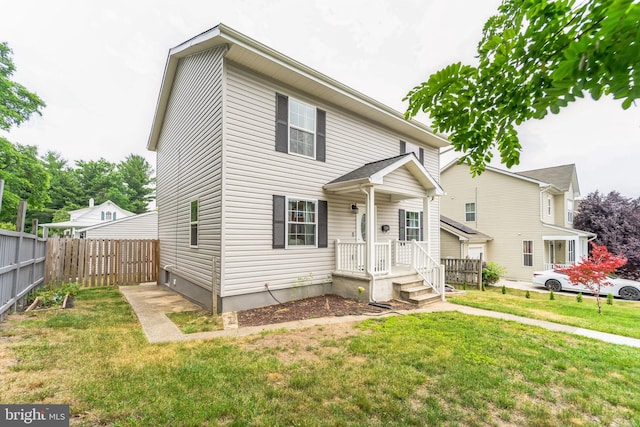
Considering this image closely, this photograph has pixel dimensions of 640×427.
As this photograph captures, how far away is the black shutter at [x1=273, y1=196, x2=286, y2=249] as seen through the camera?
7355 millimetres

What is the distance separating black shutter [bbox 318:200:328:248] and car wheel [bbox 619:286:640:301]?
43.7 feet

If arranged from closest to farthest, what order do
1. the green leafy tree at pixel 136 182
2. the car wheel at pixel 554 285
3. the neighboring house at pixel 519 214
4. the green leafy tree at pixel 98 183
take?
the car wheel at pixel 554 285 → the neighboring house at pixel 519 214 → the green leafy tree at pixel 98 183 → the green leafy tree at pixel 136 182

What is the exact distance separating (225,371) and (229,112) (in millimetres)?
5519

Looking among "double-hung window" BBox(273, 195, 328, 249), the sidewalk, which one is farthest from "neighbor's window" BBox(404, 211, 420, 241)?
"double-hung window" BBox(273, 195, 328, 249)

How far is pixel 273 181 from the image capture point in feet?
24.4

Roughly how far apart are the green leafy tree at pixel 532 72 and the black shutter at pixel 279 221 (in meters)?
5.18

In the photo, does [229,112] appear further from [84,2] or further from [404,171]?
[84,2]

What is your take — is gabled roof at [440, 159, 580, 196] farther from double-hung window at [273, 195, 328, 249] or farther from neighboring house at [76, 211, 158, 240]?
neighboring house at [76, 211, 158, 240]

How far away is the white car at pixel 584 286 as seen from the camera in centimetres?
1176

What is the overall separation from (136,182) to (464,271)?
41765 mm

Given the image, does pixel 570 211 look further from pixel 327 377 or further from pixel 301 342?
pixel 327 377

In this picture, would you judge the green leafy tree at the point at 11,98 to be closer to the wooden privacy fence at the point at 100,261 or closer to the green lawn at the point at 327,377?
the wooden privacy fence at the point at 100,261

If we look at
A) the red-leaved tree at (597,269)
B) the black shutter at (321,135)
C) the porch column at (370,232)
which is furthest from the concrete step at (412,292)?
the red-leaved tree at (597,269)

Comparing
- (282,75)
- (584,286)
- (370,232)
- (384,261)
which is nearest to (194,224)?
(282,75)
